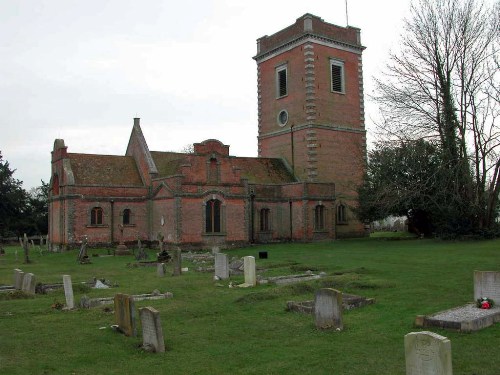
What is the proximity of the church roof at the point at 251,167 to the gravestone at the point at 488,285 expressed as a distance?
27.1m

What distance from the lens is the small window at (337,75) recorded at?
4509 cm

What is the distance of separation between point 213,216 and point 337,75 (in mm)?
17462

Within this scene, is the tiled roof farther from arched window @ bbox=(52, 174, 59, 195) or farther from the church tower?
the church tower

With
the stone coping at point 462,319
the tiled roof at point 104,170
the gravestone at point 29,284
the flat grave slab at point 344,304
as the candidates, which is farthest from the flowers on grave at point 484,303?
the tiled roof at point 104,170

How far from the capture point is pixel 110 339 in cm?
1113

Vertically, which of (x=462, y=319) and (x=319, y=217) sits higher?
(x=319, y=217)

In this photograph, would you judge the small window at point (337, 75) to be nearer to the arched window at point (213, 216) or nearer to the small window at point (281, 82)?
the small window at point (281, 82)

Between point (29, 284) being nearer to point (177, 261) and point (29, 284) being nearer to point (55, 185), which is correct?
point (177, 261)

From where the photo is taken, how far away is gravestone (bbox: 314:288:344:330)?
11.2m

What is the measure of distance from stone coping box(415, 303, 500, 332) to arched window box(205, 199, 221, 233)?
88.4 feet

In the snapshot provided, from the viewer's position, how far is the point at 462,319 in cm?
1068

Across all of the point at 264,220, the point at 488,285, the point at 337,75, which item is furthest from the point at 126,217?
the point at 488,285

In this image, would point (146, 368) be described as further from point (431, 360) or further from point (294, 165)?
point (294, 165)

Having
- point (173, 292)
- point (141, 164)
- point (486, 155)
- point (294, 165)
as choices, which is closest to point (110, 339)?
point (173, 292)
